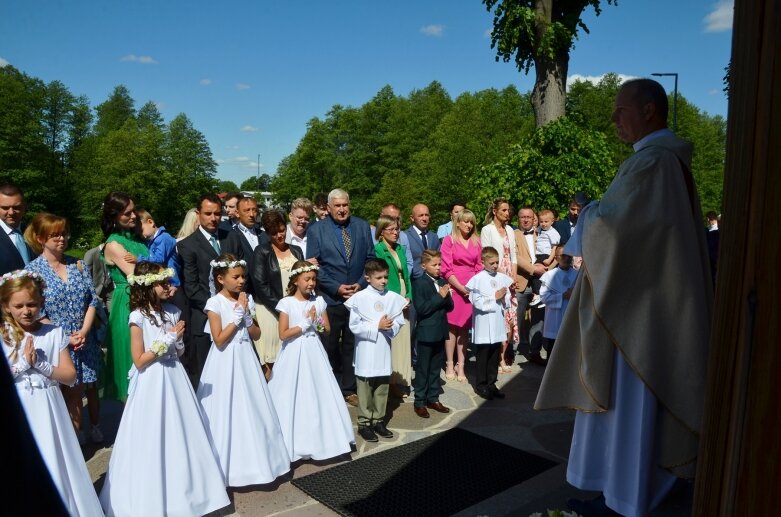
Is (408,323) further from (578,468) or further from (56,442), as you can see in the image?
(56,442)

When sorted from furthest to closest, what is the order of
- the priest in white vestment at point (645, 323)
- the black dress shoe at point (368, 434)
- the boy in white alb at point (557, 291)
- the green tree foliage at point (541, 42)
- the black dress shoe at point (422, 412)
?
the green tree foliage at point (541, 42) → the boy in white alb at point (557, 291) → the black dress shoe at point (422, 412) → the black dress shoe at point (368, 434) → the priest in white vestment at point (645, 323)

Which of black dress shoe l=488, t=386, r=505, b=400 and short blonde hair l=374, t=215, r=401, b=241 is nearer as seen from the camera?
black dress shoe l=488, t=386, r=505, b=400

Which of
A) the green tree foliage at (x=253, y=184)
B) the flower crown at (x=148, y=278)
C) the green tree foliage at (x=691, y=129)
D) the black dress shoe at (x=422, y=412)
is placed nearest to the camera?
the flower crown at (x=148, y=278)

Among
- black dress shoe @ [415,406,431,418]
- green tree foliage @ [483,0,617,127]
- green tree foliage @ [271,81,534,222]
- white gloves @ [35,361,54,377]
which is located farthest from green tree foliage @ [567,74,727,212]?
white gloves @ [35,361,54,377]

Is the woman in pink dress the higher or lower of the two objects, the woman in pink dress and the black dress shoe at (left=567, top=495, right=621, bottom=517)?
the higher

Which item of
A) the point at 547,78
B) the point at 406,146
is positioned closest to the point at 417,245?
the point at 547,78

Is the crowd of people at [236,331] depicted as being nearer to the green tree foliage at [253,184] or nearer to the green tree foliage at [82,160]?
the green tree foliage at [82,160]

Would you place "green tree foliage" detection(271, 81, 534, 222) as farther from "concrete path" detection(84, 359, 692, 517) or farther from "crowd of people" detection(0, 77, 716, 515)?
"concrete path" detection(84, 359, 692, 517)

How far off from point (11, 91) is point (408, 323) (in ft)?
120

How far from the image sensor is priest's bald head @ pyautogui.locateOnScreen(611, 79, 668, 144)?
11.8ft

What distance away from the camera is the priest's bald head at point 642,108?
141 inches

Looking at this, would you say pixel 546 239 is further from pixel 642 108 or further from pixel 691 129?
pixel 691 129

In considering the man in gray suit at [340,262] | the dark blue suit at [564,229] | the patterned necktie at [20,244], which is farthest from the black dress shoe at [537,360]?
the patterned necktie at [20,244]

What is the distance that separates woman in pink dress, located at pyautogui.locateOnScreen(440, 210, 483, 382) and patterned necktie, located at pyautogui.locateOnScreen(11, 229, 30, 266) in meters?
4.38
